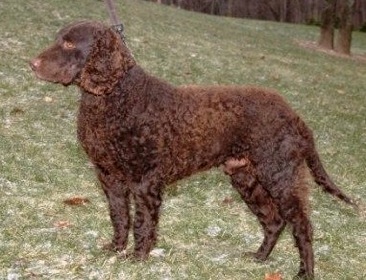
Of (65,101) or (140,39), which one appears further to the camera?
(140,39)

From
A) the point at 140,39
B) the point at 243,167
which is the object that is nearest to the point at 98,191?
the point at 243,167

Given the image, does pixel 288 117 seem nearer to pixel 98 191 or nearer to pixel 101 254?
pixel 101 254

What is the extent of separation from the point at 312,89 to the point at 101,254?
34.1 feet

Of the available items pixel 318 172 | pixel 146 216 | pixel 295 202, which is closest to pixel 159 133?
pixel 146 216

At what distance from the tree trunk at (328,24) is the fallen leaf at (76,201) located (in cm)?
1872

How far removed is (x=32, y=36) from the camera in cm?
1455

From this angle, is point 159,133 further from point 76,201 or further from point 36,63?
point 76,201

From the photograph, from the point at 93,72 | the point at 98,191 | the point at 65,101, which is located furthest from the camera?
the point at 65,101

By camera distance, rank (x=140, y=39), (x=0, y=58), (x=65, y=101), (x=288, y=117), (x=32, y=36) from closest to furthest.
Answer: (x=288, y=117), (x=65, y=101), (x=0, y=58), (x=32, y=36), (x=140, y=39)

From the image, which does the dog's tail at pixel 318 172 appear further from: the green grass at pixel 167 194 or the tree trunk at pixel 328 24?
the tree trunk at pixel 328 24

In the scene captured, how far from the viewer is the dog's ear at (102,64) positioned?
477cm

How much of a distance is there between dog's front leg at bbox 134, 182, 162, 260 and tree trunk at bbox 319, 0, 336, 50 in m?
20.0

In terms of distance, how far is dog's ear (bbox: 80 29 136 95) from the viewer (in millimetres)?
4770

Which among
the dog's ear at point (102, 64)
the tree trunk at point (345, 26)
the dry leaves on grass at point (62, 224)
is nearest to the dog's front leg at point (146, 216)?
the dog's ear at point (102, 64)
